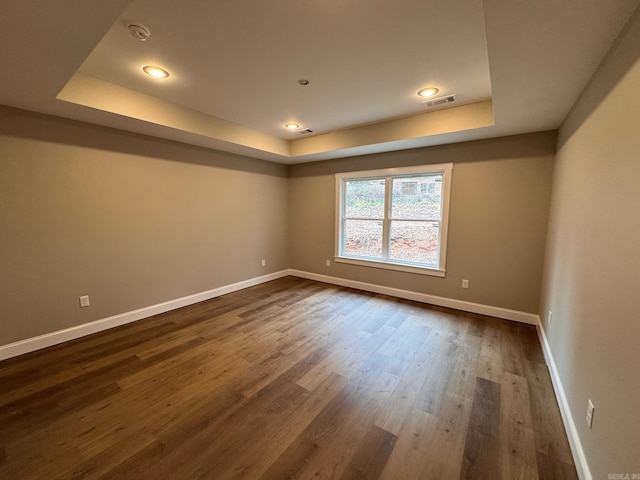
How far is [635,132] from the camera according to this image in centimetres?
113

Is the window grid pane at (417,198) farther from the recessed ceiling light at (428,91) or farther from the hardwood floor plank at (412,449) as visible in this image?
the hardwood floor plank at (412,449)

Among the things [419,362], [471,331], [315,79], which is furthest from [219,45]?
[471,331]

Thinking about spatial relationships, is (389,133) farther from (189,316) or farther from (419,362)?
(189,316)

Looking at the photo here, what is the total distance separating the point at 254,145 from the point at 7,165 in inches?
98.0

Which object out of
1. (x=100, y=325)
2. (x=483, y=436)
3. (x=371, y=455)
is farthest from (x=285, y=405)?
(x=100, y=325)

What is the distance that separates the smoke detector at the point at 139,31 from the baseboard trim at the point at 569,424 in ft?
11.7

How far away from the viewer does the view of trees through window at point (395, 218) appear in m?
3.89

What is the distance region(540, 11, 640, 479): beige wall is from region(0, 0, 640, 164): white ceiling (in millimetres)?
272

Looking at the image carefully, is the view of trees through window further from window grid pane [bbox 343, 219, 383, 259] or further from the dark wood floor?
the dark wood floor

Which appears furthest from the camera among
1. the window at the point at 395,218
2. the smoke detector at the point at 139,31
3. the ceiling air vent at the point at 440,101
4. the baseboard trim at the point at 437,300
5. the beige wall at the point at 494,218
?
the window at the point at 395,218

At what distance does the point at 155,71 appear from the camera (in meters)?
2.23

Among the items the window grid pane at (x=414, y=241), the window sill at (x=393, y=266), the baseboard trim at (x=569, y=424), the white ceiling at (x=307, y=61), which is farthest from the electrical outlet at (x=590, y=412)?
the window grid pane at (x=414, y=241)

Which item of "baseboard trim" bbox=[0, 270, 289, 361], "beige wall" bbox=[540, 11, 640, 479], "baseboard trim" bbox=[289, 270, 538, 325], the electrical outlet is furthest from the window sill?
the electrical outlet

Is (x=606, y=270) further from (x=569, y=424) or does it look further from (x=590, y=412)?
(x=569, y=424)
